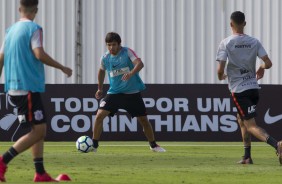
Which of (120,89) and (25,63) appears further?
(120,89)

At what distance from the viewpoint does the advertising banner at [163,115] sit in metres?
20.8

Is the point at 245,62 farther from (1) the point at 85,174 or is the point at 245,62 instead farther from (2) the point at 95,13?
(2) the point at 95,13

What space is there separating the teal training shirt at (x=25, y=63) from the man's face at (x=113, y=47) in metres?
5.56

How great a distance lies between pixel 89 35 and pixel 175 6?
241 centimetres

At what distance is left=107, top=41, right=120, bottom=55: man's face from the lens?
16.1 m

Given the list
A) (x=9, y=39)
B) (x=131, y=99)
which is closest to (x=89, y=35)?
(x=131, y=99)

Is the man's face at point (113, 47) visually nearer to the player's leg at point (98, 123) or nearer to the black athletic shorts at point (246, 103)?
the player's leg at point (98, 123)

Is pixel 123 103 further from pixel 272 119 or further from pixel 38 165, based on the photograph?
pixel 38 165

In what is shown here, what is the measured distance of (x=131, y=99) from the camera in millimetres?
16578

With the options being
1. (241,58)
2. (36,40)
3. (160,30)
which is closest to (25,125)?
(36,40)

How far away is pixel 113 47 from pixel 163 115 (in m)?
5.06

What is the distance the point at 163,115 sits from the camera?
68.8 ft

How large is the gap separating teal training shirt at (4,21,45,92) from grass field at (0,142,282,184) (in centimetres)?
108

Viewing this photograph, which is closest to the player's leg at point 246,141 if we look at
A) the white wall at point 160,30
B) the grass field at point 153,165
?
the grass field at point 153,165
